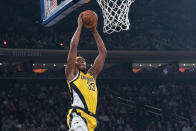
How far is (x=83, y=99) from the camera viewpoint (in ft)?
15.0

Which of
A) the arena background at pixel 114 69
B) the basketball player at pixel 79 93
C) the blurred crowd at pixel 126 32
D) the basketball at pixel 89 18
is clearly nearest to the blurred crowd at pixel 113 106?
the arena background at pixel 114 69

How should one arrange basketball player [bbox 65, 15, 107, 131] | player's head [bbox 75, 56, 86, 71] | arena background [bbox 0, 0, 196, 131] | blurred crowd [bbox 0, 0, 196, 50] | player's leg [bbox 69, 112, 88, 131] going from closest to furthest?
player's leg [bbox 69, 112, 88, 131] < basketball player [bbox 65, 15, 107, 131] < player's head [bbox 75, 56, 86, 71] < arena background [bbox 0, 0, 196, 131] < blurred crowd [bbox 0, 0, 196, 50]

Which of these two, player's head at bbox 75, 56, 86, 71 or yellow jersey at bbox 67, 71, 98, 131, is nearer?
yellow jersey at bbox 67, 71, 98, 131

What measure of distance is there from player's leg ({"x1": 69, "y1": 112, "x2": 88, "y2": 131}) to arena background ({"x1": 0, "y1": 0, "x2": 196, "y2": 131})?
10.5 metres

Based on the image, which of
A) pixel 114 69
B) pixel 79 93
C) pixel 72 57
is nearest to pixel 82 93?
pixel 79 93

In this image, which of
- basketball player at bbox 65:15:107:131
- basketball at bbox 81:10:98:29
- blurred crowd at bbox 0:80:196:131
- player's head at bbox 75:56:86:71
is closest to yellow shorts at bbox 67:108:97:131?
basketball player at bbox 65:15:107:131

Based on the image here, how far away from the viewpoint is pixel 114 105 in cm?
1830

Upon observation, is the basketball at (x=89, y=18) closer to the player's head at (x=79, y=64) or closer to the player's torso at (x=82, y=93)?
the player's head at (x=79, y=64)

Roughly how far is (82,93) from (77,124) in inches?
17.0

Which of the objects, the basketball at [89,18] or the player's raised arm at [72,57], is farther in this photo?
the basketball at [89,18]

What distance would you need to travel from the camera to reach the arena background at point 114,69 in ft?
54.7

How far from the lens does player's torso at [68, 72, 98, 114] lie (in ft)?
15.0

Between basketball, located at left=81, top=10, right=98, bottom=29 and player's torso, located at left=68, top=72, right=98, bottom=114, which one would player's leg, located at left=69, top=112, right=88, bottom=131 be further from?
basketball, located at left=81, top=10, right=98, bottom=29

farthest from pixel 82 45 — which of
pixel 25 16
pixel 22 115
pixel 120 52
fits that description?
pixel 22 115
